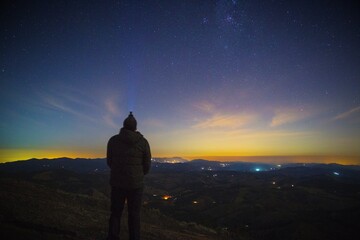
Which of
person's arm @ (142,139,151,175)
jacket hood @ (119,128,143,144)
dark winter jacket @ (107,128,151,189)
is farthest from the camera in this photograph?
person's arm @ (142,139,151,175)

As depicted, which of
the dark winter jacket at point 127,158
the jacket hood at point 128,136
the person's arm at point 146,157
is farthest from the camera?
the person's arm at point 146,157

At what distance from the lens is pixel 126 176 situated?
5.81 meters

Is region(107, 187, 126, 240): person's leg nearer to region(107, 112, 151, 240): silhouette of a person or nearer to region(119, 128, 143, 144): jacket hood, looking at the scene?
region(107, 112, 151, 240): silhouette of a person

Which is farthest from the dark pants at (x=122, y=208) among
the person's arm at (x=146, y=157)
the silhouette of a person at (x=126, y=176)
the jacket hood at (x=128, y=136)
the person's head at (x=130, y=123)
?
the person's head at (x=130, y=123)

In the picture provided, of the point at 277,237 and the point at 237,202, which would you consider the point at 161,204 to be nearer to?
the point at 237,202

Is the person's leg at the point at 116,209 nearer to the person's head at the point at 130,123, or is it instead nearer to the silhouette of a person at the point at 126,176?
the silhouette of a person at the point at 126,176

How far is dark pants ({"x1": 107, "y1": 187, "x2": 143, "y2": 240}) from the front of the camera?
19.2 feet

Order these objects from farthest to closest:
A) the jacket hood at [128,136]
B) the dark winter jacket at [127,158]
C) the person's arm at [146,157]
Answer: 1. the person's arm at [146,157]
2. the jacket hood at [128,136]
3. the dark winter jacket at [127,158]

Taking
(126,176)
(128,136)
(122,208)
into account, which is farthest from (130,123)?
(122,208)

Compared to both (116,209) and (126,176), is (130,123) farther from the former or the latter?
(116,209)

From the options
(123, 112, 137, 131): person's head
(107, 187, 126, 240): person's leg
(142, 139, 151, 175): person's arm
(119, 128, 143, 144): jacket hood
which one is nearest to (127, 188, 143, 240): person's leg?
(107, 187, 126, 240): person's leg

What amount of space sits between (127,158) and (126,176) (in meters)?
0.40

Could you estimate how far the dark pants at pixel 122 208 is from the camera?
5863 mm

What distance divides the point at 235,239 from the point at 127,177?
15591 millimetres
